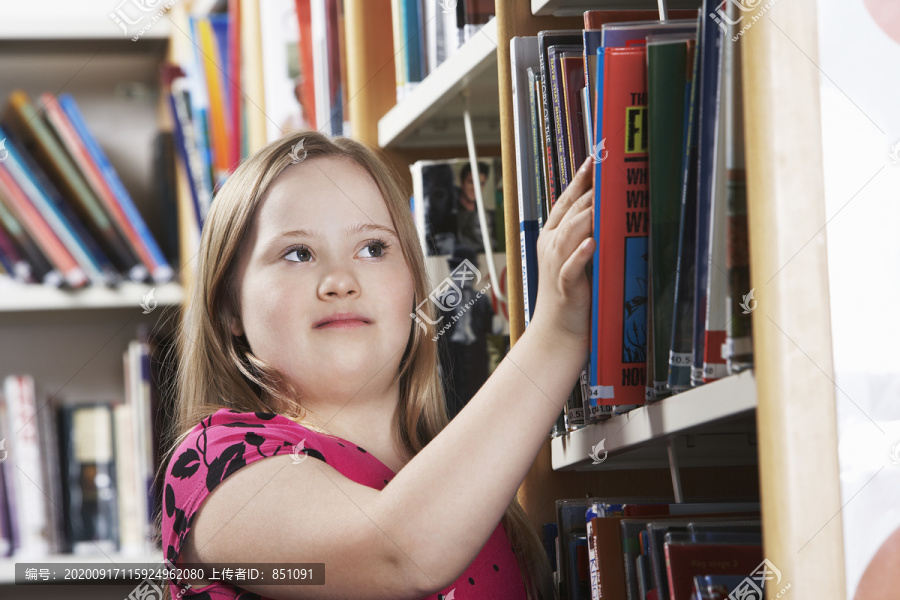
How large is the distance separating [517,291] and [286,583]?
316 mm

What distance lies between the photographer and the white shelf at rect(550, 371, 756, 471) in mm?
468

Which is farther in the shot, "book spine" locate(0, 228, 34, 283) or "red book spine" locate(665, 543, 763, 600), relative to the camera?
"book spine" locate(0, 228, 34, 283)

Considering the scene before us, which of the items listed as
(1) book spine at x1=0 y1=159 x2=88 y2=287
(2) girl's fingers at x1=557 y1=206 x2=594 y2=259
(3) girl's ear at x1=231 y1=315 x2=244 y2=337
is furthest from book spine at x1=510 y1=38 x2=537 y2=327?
(1) book spine at x1=0 y1=159 x2=88 y2=287

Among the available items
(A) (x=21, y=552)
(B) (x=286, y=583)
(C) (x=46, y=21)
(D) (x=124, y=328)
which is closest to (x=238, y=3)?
(C) (x=46, y=21)

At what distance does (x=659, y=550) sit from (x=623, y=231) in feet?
0.67

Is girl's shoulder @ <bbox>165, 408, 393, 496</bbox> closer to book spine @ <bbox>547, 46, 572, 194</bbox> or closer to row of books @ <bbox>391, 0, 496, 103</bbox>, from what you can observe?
book spine @ <bbox>547, 46, 572, 194</bbox>

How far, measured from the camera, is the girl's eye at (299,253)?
80 centimetres

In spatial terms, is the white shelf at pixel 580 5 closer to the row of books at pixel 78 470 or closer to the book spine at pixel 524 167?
the book spine at pixel 524 167

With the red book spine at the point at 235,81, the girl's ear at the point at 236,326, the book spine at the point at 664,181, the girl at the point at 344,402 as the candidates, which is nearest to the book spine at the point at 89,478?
the red book spine at the point at 235,81

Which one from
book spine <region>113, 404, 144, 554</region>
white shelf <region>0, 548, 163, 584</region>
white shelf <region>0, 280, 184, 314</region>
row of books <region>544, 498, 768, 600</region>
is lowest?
white shelf <region>0, 548, 163, 584</region>

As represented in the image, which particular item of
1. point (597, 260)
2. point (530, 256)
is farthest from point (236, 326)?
point (597, 260)

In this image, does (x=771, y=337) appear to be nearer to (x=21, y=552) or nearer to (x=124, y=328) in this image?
(x=21, y=552)

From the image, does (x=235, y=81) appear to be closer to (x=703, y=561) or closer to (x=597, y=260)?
(x=597, y=260)

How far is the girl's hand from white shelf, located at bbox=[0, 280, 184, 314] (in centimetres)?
139
